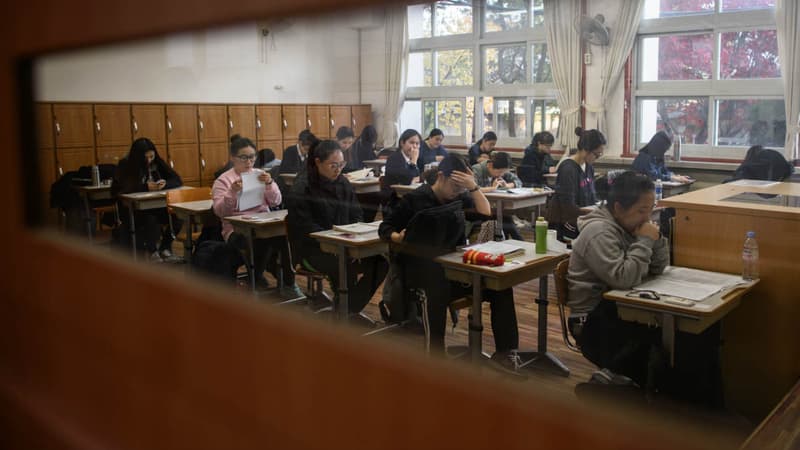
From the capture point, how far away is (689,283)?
1450 mm

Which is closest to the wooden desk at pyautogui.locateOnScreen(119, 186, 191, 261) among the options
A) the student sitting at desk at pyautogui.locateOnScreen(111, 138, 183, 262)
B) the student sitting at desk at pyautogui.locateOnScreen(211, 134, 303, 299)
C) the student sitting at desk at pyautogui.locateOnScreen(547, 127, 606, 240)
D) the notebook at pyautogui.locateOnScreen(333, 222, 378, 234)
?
the student sitting at desk at pyautogui.locateOnScreen(111, 138, 183, 262)

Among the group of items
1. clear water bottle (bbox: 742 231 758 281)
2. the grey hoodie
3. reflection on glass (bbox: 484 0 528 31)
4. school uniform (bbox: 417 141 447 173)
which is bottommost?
the grey hoodie

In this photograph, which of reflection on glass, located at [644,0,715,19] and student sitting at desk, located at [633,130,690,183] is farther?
student sitting at desk, located at [633,130,690,183]

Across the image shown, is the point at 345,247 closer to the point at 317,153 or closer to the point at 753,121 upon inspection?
the point at 317,153

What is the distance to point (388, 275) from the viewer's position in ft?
3.59

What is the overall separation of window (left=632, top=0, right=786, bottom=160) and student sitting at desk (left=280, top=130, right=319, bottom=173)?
1.75 ft

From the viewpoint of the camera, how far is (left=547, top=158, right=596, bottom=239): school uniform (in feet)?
3.51

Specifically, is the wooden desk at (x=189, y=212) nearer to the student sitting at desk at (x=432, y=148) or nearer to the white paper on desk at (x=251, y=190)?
the white paper on desk at (x=251, y=190)

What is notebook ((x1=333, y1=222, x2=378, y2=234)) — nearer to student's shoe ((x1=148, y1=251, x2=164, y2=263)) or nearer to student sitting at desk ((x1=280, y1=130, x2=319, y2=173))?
student sitting at desk ((x1=280, y1=130, x2=319, y2=173))

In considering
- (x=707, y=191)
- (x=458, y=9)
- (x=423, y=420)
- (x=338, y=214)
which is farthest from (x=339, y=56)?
(x=707, y=191)

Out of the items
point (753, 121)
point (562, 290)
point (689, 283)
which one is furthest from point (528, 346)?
point (753, 121)

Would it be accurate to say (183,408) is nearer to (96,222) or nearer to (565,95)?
(96,222)

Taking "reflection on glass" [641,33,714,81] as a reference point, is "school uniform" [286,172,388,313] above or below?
below

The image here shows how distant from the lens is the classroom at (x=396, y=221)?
0.69 metres
